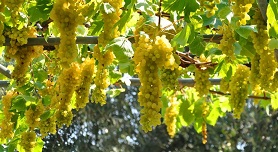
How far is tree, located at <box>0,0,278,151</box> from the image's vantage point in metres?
1.91

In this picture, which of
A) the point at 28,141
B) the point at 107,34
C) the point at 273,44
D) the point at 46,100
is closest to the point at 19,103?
the point at 46,100

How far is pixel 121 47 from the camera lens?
86.1 inches

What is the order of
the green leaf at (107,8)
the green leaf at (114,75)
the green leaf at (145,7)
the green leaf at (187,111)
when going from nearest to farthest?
the green leaf at (107,8) < the green leaf at (145,7) < the green leaf at (114,75) < the green leaf at (187,111)

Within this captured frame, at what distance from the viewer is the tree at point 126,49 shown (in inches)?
75.1

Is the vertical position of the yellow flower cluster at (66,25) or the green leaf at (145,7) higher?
the green leaf at (145,7)

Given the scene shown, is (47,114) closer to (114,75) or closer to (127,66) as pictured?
(127,66)

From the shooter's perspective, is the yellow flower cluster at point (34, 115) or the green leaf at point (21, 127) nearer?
the yellow flower cluster at point (34, 115)

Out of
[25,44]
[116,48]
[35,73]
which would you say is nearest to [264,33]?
[116,48]

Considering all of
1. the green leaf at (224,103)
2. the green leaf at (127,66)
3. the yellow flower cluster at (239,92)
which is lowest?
the green leaf at (224,103)

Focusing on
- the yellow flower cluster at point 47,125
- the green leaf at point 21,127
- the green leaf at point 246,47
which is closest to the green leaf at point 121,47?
the green leaf at point 246,47

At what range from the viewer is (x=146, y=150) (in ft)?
34.3

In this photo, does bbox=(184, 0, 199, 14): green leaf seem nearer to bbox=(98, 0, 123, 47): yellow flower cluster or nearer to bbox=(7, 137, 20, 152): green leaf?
bbox=(98, 0, 123, 47): yellow flower cluster

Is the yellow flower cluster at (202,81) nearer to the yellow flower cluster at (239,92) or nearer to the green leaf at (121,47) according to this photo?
the yellow flower cluster at (239,92)

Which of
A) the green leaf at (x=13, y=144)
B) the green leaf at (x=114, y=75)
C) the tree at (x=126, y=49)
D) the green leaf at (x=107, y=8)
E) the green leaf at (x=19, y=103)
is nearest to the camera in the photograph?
the tree at (x=126, y=49)
